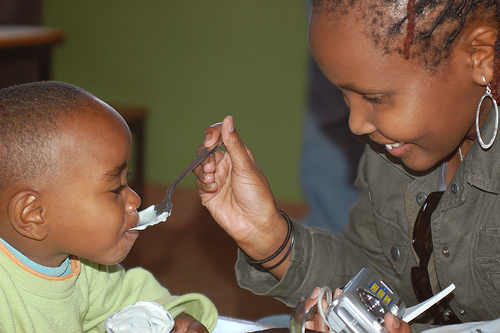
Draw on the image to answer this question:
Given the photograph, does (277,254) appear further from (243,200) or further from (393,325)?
(393,325)

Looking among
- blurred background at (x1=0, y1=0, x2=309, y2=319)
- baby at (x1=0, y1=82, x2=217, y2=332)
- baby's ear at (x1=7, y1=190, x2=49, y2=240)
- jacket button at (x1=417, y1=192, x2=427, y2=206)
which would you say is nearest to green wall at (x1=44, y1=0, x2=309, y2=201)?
blurred background at (x1=0, y1=0, x2=309, y2=319)

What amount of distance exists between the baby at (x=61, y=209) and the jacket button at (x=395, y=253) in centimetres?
46

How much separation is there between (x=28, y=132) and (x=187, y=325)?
1.40 feet

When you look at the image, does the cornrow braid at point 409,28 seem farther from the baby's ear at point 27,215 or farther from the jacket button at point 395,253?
the baby's ear at point 27,215

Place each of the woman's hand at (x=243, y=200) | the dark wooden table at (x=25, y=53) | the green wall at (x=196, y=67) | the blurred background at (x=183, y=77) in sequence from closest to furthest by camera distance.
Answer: the woman's hand at (x=243, y=200) → the dark wooden table at (x=25, y=53) → the blurred background at (x=183, y=77) → the green wall at (x=196, y=67)

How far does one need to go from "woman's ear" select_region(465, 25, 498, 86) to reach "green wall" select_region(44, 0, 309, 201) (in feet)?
7.82

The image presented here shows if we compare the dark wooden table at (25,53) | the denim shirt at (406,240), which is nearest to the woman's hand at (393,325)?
the denim shirt at (406,240)

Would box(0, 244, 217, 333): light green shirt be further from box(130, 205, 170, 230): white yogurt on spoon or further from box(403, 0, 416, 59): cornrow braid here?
box(403, 0, 416, 59): cornrow braid

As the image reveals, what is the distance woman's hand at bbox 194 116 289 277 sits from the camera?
1321 mm

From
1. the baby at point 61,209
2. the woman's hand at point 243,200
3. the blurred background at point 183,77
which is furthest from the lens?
the blurred background at point 183,77

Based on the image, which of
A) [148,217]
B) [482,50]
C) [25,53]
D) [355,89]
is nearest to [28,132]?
[148,217]

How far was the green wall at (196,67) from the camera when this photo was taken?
350 centimetres

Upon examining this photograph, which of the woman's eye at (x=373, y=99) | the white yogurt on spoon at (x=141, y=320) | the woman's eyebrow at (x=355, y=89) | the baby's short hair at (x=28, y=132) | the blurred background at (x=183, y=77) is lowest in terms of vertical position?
the blurred background at (x=183, y=77)

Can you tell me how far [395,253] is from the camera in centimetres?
140
